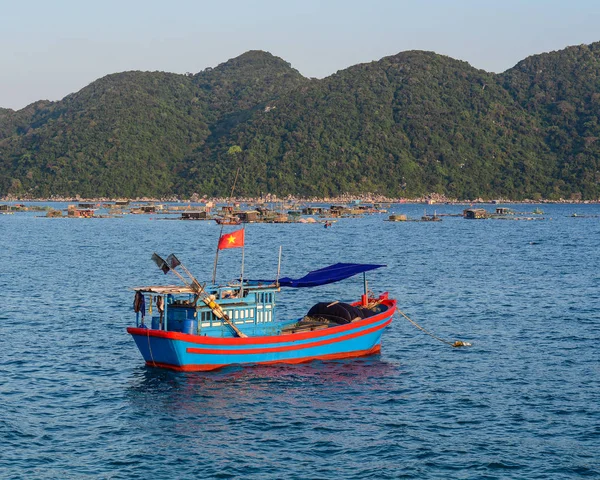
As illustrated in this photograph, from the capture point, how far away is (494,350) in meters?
41.1

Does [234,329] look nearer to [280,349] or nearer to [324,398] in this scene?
[280,349]

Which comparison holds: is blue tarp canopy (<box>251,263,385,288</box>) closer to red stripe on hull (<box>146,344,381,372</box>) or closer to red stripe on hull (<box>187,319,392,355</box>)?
red stripe on hull (<box>187,319,392,355</box>)

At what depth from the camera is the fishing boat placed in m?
33.9

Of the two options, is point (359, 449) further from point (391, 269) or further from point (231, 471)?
point (391, 269)

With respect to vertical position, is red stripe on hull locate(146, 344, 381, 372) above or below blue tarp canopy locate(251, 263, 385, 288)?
below

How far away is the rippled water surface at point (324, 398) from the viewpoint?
81.8ft

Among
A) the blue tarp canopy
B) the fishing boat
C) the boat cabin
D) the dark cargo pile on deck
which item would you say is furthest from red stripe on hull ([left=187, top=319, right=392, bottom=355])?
the blue tarp canopy

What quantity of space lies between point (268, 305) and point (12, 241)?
93589 mm

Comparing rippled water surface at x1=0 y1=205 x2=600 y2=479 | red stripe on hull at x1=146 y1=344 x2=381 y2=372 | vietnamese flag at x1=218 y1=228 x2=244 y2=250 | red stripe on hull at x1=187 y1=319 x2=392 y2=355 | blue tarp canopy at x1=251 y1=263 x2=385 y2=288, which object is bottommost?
rippled water surface at x1=0 y1=205 x2=600 y2=479

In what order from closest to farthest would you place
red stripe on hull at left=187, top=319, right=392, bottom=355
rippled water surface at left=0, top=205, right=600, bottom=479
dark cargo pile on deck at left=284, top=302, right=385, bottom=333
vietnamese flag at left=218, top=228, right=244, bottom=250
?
rippled water surface at left=0, top=205, right=600, bottom=479 < red stripe on hull at left=187, top=319, right=392, bottom=355 < vietnamese flag at left=218, top=228, right=244, bottom=250 < dark cargo pile on deck at left=284, top=302, right=385, bottom=333

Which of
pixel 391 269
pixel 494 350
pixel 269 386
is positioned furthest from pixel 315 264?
pixel 269 386

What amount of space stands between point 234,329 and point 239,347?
0.94m

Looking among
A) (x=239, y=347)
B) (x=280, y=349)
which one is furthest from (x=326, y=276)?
(x=239, y=347)

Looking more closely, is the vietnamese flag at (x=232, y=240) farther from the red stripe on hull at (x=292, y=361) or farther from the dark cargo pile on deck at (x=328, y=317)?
the red stripe on hull at (x=292, y=361)
